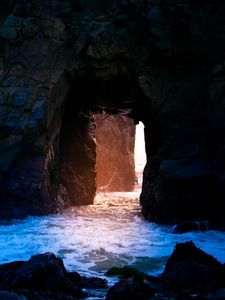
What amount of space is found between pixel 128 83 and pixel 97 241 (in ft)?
28.8

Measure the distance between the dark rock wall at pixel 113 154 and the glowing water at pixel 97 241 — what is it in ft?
73.3

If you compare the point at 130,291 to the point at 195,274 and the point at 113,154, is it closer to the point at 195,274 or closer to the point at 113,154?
the point at 195,274

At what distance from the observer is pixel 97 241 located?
40.8 ft

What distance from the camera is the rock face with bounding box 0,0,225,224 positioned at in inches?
650

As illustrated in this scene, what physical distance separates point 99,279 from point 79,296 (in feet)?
3.04

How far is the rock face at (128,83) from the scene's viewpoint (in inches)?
650

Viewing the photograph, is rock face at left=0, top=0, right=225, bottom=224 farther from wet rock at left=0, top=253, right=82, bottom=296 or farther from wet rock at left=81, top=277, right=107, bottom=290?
wet rock at left=0, top=253, right=82, bottom=296

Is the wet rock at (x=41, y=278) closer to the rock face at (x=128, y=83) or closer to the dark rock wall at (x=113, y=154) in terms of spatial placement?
the rock face at (x=128, y=83)

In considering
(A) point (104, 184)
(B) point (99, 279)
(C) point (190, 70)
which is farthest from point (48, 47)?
(A) point (104, 184)

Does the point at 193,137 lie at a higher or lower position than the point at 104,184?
higher

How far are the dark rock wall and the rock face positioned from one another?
21267mm

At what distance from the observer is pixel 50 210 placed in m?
18.9

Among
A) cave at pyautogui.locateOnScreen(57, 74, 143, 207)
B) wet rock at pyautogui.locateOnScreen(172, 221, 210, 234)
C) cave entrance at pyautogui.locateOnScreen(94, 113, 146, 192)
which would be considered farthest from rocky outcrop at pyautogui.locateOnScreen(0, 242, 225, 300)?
cave entrance at pyautogui.locateOnScreen(94, 113, 146, 192)

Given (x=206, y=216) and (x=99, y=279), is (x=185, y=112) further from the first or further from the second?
(x=99, y=279)
